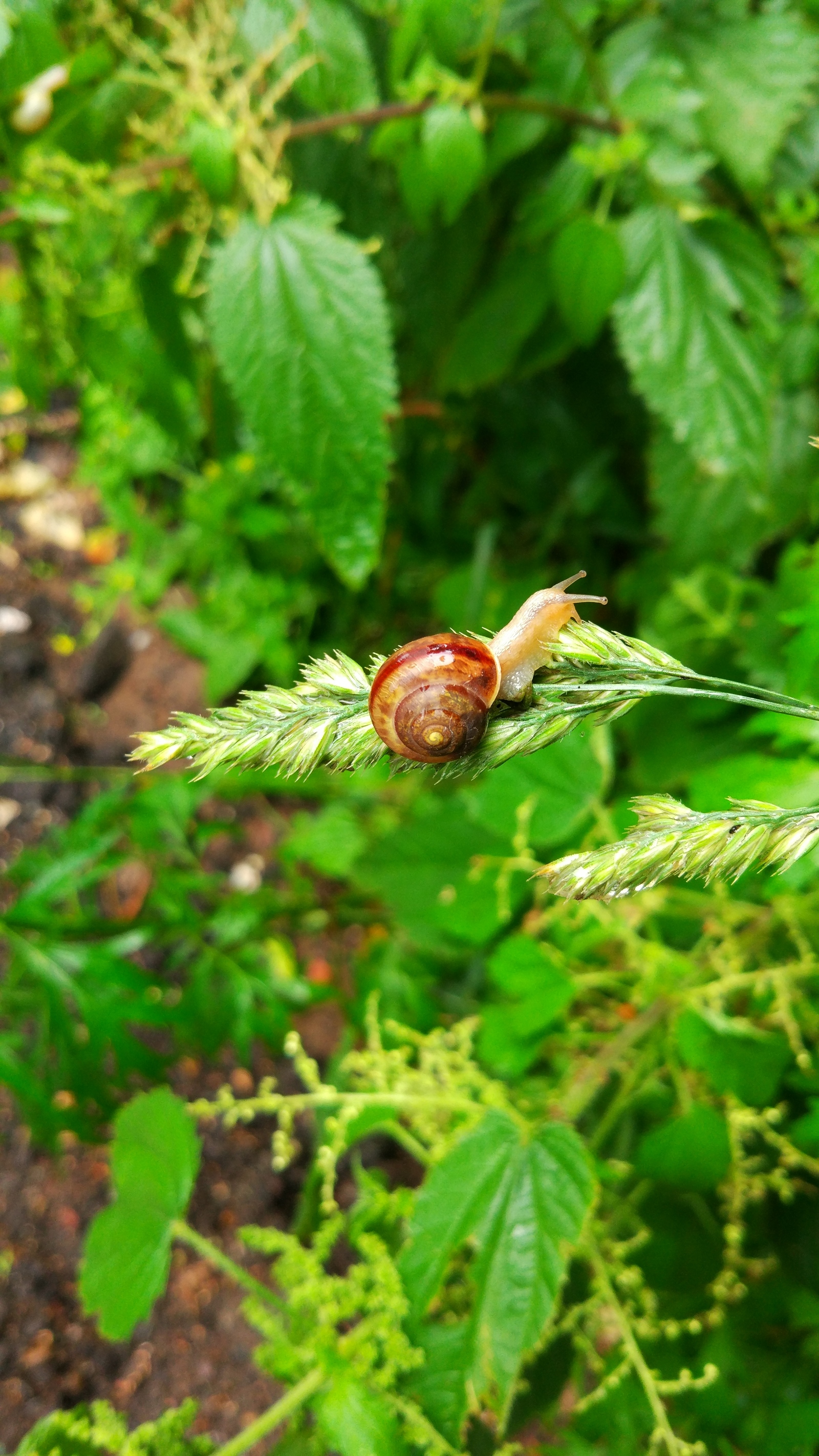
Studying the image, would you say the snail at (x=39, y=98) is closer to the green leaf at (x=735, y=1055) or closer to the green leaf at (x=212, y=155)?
the green leaf at (x=212, y=155)

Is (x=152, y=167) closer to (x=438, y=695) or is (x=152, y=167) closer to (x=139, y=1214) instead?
(x=438, y=695)

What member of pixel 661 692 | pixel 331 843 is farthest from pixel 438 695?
pixel 331 843

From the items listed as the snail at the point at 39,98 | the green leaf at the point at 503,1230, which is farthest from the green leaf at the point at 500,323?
the green leaf at the point at 503,1230

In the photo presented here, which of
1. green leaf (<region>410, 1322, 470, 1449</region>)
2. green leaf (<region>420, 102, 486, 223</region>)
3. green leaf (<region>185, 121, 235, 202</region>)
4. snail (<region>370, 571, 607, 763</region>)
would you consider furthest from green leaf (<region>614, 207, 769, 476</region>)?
green leaf (<region>410, 1322, 470, 1449</region>)

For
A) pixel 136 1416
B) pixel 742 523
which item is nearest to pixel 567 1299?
pixel 136 1416

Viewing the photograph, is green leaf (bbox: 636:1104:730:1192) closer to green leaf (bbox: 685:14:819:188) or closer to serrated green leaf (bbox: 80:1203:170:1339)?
serrated green leaf (bbox: 80:1203:170:1339)
